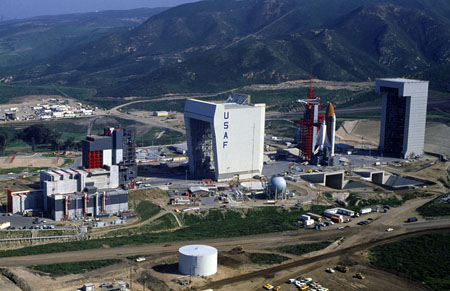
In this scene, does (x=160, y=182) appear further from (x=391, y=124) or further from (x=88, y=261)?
(x=391, y=124)

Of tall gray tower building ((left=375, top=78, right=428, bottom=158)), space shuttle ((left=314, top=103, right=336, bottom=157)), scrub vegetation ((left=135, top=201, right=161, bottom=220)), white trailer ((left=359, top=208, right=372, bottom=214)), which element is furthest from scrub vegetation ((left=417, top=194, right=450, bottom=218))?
scrub vegetation ((left=135, top=201, right=161, bottom=220))

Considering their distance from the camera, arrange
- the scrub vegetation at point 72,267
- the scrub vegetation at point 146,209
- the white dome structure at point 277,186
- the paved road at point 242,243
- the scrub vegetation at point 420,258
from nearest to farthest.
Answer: the scrub vegetation at point 72,267, the scrub vegetation at point 420,258, the paved road at point 242,243, the scrub vegetation at point 146,209, the white dome structure at point 277,186

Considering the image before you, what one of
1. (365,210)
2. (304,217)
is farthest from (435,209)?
(304,217)

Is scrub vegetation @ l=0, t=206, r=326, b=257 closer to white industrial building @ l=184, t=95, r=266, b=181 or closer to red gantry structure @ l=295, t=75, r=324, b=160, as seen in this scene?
white industrial building @ l=184, t=95, r=266, b=181

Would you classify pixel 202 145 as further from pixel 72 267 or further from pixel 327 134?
pixel 72 267

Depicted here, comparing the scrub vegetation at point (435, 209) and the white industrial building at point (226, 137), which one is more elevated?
the white industrial building at point (226, 137)

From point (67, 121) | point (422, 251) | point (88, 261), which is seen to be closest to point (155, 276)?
point (88, 261)

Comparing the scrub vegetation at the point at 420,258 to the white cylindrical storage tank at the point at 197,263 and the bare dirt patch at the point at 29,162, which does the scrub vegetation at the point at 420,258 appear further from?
the bare dirt patch at the point at 29,162

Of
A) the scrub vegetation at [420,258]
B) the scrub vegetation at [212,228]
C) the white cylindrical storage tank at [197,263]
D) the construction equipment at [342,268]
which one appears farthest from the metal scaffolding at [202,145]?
the construction equipment at [342,268]
